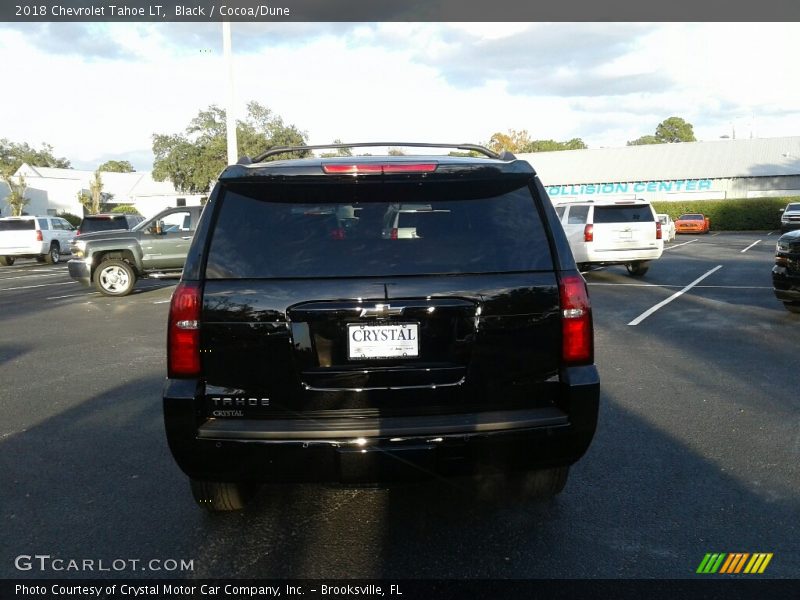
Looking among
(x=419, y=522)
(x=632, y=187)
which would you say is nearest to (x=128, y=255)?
(x=419, y=522)

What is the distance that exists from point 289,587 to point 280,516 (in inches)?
28.3

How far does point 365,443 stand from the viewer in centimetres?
296

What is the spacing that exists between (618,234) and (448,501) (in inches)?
501

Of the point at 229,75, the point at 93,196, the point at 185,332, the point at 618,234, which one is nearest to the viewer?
the point at 185,332

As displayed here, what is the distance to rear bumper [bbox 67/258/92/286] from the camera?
1439cm

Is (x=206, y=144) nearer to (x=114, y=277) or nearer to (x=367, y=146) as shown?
(x=114, y=277)

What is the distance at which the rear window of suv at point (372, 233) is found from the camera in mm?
3068

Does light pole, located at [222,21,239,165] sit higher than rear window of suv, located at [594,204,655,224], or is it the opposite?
light pole, located at [222,21,239,165]

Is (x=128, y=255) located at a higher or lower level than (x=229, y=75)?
lower

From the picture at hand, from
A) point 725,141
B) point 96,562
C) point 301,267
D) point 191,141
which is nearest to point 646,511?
point 301,267

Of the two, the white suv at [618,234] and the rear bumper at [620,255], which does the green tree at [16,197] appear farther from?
the rear bumper at [620,255]

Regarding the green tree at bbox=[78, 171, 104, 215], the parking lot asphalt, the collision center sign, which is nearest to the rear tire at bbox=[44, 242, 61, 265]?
the parking lot asphalt

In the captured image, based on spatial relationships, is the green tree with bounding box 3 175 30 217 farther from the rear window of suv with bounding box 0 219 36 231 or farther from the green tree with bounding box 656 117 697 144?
the green tree with bounding box 656 117 697 144

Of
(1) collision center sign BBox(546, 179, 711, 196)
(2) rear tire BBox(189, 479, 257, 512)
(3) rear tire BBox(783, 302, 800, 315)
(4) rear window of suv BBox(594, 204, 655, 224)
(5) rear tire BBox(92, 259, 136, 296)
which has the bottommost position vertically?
(3) rear tire BBox(783, 302, 800, 315)
